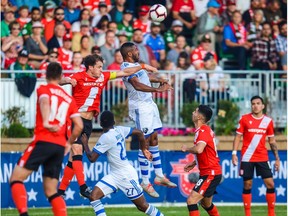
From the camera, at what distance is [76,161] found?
20719 millimetres

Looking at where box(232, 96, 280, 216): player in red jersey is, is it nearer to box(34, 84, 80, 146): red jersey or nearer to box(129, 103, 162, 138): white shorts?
box(129, 103, 162, 138): white shorts

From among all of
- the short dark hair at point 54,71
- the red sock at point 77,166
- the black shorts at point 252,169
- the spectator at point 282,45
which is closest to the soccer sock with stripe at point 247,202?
the black shorts at point 252,169

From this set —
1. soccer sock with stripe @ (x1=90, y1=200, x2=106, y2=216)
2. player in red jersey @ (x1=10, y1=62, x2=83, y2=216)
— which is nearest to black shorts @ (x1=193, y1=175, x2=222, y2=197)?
soccer sock with stripe @ (x1=90, y1=200, x2=106, y2=216)

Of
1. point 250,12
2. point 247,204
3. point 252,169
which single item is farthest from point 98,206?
point 250,12

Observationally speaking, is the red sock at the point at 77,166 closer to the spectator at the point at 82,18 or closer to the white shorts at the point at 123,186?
the white shorts at the point at 123,186

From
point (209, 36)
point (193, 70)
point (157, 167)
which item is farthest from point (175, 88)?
point (157, 167)

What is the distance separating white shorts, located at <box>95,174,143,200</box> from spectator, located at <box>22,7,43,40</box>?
921 cm

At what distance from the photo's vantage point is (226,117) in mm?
27750

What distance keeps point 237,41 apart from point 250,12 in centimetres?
143

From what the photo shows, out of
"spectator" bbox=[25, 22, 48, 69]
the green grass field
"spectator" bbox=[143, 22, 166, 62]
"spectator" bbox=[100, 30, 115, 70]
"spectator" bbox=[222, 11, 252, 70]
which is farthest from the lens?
"spectator" bbox=[222, 11, 252, 70]

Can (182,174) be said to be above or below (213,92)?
below

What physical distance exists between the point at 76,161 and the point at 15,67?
23.9 ft

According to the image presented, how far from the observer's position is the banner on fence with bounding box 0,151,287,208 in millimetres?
25719

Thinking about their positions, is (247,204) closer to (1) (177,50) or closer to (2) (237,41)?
(1) (177,50)
